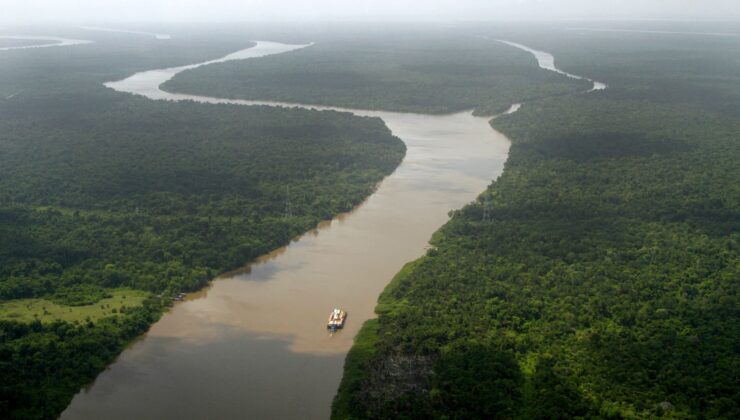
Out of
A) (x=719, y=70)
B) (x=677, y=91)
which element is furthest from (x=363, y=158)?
(x=719, y=70)

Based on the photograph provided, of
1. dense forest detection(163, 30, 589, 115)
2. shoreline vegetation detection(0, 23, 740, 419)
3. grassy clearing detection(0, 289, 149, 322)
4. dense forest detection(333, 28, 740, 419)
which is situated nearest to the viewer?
dense forest detection(333, 28, 740, 419)

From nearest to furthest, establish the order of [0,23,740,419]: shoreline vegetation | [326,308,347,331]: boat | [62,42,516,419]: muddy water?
[0,23,740,419]: shoreline vegetation → [62,42,516,419]: muddy water → [326,308,347,331]: boat

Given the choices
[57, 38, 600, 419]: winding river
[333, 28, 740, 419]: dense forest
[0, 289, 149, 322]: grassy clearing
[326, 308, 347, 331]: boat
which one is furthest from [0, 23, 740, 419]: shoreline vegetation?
[326, 308, 347, 331]: boat

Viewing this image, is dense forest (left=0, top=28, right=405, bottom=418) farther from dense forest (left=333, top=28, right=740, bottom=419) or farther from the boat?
dense forest (left=333, top=28, right=740, bottom=419)

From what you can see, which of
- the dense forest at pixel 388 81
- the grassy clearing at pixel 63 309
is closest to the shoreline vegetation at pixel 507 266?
the grassy clearing at pixel 63 309

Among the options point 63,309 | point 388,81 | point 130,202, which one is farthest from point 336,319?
point 388,81

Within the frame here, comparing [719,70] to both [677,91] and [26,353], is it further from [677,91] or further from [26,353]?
[26,353]

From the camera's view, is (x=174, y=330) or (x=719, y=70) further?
(x=719, y=70)
